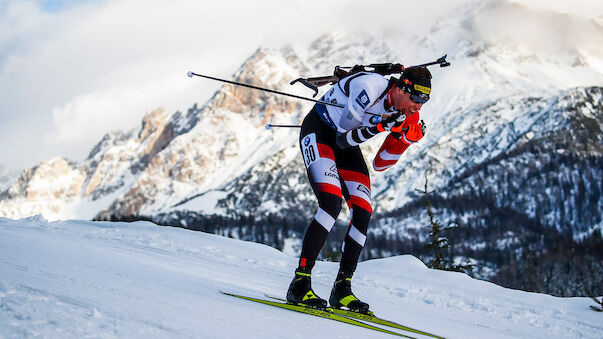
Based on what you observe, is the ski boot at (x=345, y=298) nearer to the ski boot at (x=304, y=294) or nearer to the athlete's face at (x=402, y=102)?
the ski boot at (x=304, y=294)

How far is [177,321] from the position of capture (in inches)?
171

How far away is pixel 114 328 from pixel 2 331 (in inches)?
28.3

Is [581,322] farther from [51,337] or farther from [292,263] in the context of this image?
[51,337]

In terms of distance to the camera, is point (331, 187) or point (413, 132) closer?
point (331, 187)

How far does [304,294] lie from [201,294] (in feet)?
3.79

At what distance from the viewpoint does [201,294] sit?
5.82 meters

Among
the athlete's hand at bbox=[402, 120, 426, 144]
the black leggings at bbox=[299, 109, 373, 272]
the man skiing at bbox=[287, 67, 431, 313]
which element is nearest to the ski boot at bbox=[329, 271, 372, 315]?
the man skiing at bbox=[287, 67, 431, 313]

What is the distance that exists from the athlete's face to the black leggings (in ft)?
2.73

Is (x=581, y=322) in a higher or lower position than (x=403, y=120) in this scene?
lower

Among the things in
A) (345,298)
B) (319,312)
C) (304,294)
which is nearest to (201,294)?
(304,294)

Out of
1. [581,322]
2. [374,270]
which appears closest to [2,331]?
[581,322]

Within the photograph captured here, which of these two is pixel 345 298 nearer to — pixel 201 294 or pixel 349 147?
pixel 201 294

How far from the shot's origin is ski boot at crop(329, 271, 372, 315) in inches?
249

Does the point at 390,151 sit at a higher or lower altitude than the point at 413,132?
lower
